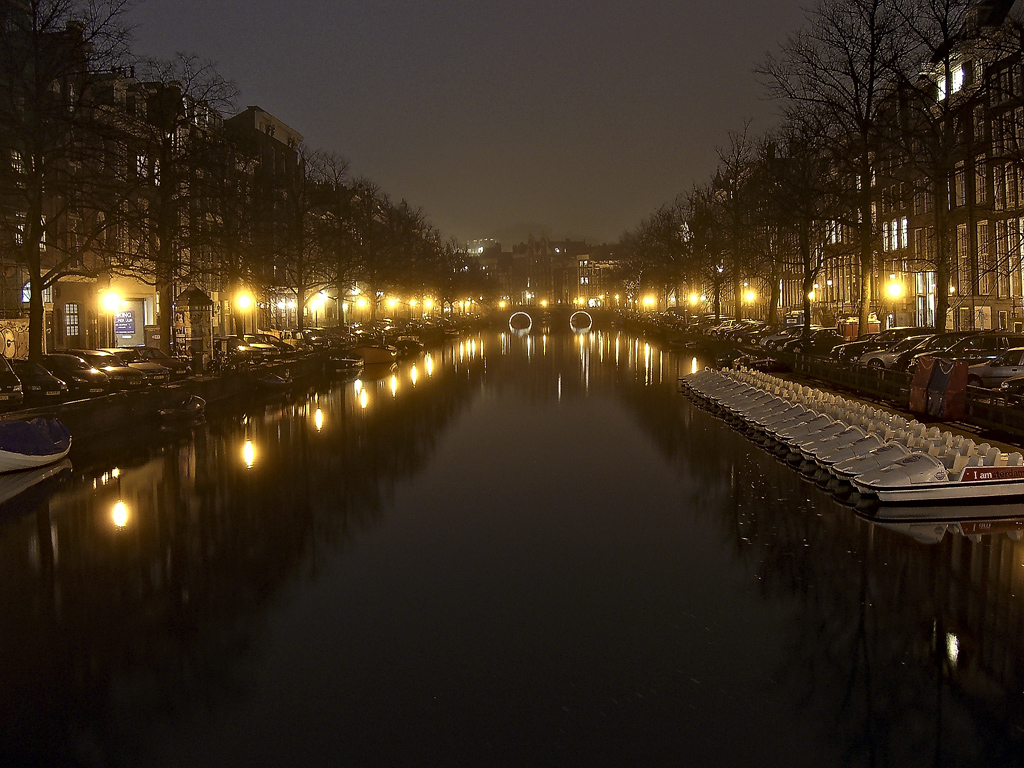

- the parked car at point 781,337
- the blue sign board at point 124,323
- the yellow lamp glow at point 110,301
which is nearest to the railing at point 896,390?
the parked car at point 781,337

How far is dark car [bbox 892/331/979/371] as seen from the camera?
1403 inches

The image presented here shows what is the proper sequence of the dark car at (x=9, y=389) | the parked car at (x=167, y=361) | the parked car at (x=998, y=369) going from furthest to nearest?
the parked car at (x=167, y=361)
the parked car at (x=998, y=369)
the dark car at (x=9, y=389)

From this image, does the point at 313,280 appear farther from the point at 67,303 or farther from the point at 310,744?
the point at 310,744

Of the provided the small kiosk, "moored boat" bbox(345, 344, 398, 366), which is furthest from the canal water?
"moored boat" bbox(345, 344, 398, 366)

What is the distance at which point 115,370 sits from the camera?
3616 cm

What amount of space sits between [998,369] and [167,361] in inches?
1189

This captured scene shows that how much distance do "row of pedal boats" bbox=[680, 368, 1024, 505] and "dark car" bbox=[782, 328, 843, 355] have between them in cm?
2303

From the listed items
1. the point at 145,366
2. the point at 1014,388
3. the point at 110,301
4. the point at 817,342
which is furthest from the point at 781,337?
the point at 110,301

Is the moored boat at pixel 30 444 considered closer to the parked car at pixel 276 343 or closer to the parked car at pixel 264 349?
the parked car at pixel 264 349

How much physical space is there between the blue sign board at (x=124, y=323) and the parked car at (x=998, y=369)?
47.0 metres

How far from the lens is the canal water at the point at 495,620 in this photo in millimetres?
8000

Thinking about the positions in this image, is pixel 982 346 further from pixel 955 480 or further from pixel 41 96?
pixel 41 96

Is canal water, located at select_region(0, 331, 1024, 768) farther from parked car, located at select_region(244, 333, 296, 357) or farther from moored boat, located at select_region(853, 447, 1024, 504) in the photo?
Result: parked car, located at select_region(244, 333, 296, 357)

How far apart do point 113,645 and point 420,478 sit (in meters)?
10.1
